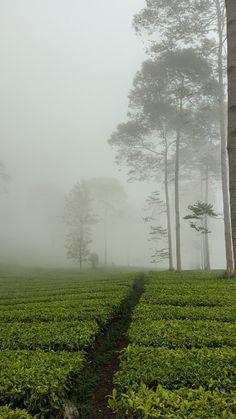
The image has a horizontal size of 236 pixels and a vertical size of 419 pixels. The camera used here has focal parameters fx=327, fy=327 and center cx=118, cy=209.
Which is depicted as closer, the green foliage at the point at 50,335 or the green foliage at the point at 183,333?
the green foliage at the point at 183,333

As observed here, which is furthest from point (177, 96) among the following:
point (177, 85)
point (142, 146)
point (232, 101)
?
point (232, 101)

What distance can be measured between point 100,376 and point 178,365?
176cm

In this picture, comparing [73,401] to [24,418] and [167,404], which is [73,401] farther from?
[167,404]

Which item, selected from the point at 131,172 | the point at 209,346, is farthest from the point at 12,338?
the point at 131,172

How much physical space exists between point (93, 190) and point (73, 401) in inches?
2268

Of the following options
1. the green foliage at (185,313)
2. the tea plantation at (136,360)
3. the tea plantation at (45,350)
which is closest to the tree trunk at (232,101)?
the green foliage at (185,313)

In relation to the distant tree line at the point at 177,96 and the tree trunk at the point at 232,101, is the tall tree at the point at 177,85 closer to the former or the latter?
the distant tree line at the point at 177,96

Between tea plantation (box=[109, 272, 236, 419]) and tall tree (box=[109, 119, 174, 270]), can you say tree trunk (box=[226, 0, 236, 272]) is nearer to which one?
tea plantation (box=[109, 272, 236, 419])

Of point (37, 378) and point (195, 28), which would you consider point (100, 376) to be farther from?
point (195, 28)

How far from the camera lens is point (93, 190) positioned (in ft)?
202

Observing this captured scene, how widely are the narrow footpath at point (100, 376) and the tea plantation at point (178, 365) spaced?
262 millimetres

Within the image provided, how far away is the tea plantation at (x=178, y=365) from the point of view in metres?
3.11

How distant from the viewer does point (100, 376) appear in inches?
212

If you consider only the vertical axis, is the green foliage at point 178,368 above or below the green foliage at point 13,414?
above
